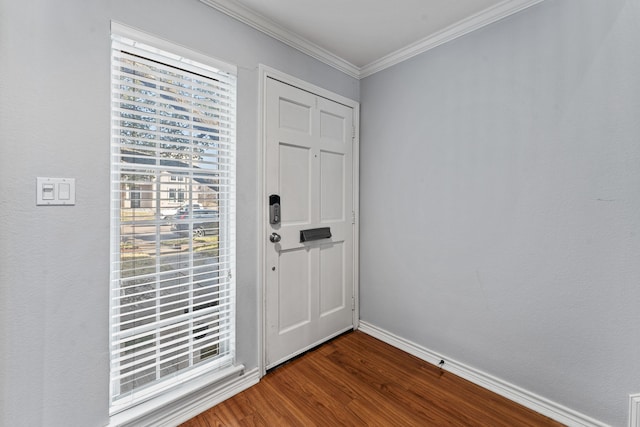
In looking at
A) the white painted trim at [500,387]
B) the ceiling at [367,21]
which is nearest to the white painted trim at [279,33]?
the ceiling at [367,21]

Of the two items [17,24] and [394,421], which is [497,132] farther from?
[17,24]

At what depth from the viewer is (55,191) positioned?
3.98 ft

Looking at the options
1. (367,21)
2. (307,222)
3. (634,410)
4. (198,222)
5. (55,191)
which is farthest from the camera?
(307,222)

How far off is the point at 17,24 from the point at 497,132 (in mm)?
2579

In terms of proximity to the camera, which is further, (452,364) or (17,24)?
(452,364)

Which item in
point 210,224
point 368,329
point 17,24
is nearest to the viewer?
point 17,24

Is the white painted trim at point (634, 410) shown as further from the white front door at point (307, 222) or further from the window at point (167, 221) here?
the window at point (167, 221)

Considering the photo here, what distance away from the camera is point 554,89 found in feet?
5.18

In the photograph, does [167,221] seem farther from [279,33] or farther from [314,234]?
[279,33]

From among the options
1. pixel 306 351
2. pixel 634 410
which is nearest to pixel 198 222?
pixel 306 351

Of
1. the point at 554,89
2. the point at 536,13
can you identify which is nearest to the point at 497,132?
the point at 554,89

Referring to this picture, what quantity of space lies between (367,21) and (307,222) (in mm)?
1551

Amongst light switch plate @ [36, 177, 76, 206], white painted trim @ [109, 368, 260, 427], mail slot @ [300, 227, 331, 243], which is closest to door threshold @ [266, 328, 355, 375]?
white painted trim @ [109, 368, 260, 427]

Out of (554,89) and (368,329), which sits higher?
(554,89)
